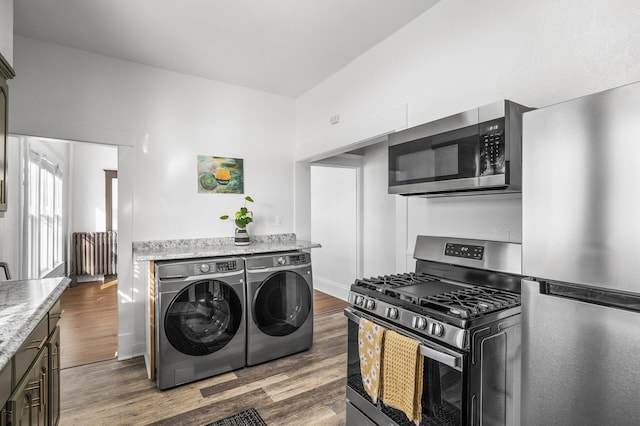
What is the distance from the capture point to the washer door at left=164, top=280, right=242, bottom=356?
2484 mm

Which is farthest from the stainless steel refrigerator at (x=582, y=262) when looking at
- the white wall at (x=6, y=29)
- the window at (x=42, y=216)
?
the window at (x=42, y=216)

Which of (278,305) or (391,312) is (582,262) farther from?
(278,305)

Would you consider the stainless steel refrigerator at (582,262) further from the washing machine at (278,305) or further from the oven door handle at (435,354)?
the washing machine at (278,305)

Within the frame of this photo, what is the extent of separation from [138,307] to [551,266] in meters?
3.23

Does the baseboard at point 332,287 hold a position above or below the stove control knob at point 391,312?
below

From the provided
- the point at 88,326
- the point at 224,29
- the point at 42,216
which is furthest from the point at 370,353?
the point at 42,216

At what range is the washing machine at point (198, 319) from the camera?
2434 mm

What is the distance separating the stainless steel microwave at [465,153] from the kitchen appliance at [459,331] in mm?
395

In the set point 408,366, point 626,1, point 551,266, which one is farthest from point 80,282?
point 626,1

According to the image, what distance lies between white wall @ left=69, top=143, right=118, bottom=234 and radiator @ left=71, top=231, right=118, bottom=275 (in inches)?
17.0

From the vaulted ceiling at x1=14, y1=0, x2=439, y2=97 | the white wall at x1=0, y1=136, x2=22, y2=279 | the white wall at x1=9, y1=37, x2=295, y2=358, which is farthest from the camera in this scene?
the white wall at x1=0, y1=136, x2=22, y2=279

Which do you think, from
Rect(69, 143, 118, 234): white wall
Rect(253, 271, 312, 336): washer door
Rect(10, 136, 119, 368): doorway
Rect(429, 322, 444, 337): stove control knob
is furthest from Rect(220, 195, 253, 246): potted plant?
Rect(69, 143, 118, 234): white wall

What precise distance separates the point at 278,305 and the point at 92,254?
4.80 meters

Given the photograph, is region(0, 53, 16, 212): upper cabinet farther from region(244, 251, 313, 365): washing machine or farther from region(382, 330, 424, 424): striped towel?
region(382, 330, 424, 424): striped towel
